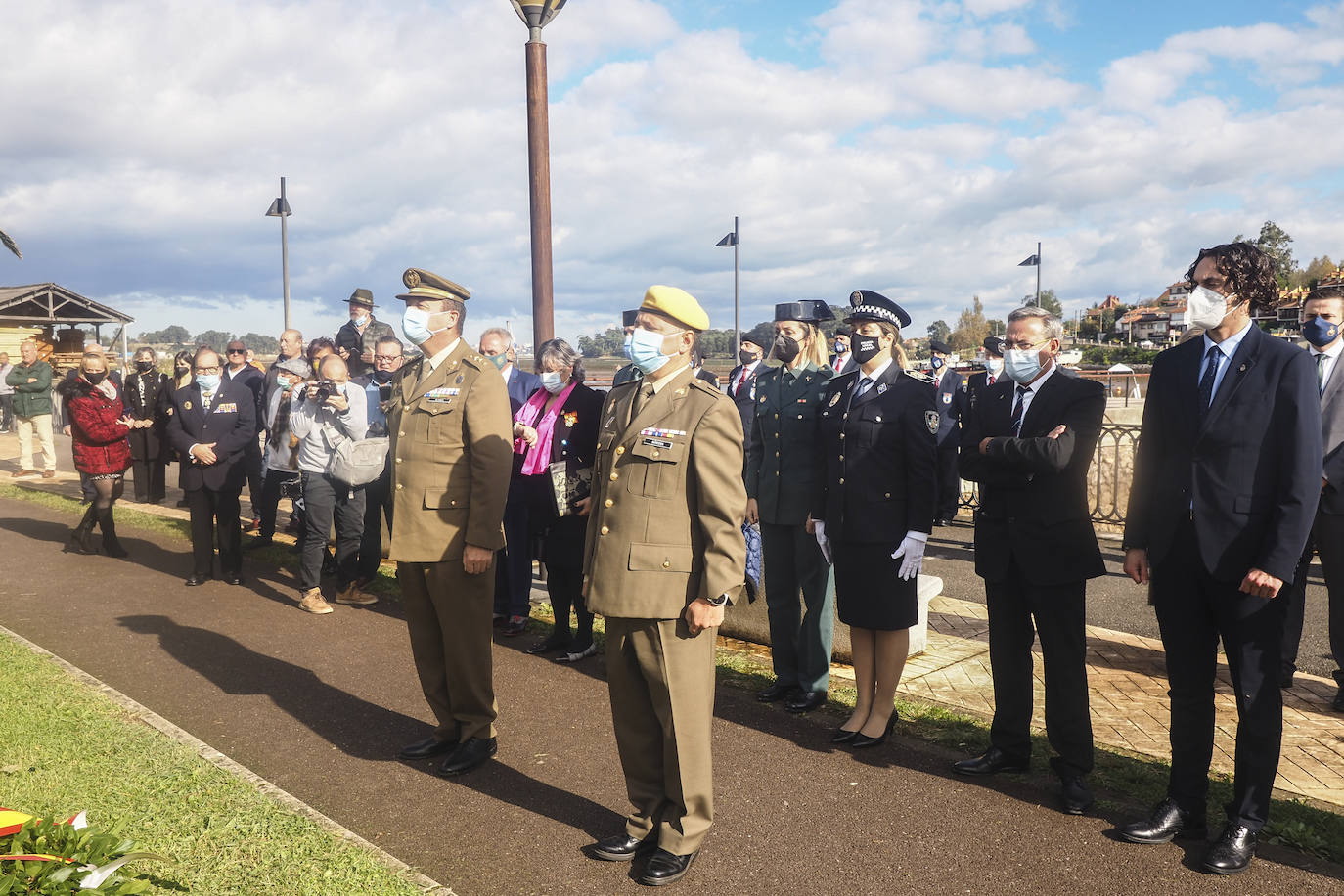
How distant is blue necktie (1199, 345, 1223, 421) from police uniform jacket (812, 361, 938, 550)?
4.09ft

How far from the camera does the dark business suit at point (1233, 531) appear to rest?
3.69 m

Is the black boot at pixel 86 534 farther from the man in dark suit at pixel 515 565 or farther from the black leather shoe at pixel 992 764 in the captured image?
the black leather shoe at pixel 992 764

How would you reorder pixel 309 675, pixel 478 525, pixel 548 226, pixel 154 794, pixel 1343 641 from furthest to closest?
1. pixel 548 226
2. pixel 309 675
3. pixel 1343 641
4. pixel 478 525
5. pixel 154 794

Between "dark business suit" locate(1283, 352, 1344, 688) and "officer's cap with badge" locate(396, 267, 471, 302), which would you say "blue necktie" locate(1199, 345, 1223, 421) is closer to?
"dark business suit" locate(1283, 352, 1344, 688)

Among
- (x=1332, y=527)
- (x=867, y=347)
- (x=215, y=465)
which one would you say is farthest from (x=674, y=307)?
(x=215, y=465)

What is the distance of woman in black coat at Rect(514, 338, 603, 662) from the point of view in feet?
21.4

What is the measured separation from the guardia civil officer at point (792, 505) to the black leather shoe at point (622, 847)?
5.78ft

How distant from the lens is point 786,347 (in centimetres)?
576

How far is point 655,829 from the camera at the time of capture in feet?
12.9

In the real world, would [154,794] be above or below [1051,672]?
below

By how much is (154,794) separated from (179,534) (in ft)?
24.9

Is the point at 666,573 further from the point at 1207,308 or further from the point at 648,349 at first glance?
the point at 1207,308

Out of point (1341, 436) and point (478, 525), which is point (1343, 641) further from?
point (478, 525)

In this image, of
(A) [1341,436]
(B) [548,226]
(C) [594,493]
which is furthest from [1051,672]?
(B) [548,226]
